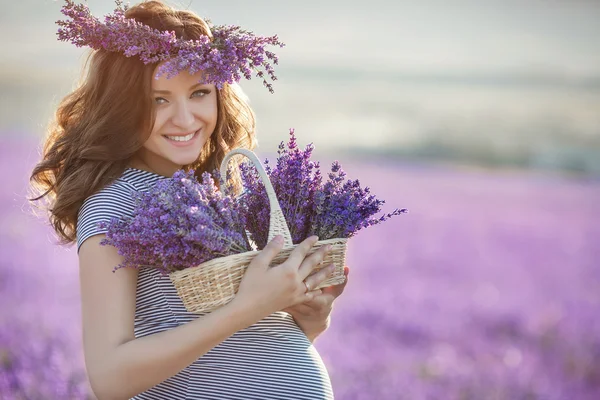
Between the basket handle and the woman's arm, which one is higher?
the basket handle

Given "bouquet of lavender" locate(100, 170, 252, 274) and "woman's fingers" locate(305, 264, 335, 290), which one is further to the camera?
"woman's fingers" locate(305, 264, 335, 290)

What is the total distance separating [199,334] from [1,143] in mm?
10013

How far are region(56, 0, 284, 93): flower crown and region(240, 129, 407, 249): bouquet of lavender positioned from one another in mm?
278

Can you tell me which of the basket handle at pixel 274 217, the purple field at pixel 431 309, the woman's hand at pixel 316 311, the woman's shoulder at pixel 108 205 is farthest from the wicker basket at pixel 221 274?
the purple field at pixel 431 309

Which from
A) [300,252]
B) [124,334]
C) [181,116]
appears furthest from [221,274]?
[181,116]

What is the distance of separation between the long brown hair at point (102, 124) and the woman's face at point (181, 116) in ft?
0.13

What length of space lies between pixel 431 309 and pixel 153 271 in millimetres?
4436

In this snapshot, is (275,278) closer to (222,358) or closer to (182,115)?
(222,358)

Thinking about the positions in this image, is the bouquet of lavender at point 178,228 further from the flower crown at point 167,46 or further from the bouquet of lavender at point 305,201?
the flower crown at point 167,46

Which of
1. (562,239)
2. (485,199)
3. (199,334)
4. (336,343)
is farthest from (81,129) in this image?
(485,199)

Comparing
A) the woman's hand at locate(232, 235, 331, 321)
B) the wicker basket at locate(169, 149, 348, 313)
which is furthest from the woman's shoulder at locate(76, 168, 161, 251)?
the woman's hand at locate(232, 235, 331, 321)

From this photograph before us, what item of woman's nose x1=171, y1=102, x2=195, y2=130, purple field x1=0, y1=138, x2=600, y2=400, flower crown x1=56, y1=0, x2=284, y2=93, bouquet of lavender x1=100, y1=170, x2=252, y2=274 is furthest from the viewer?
purple field x1=0, y1=138, x2=600, y2=400

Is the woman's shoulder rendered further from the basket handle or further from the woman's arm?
the basket handle

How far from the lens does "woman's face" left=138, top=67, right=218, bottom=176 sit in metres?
2.44
